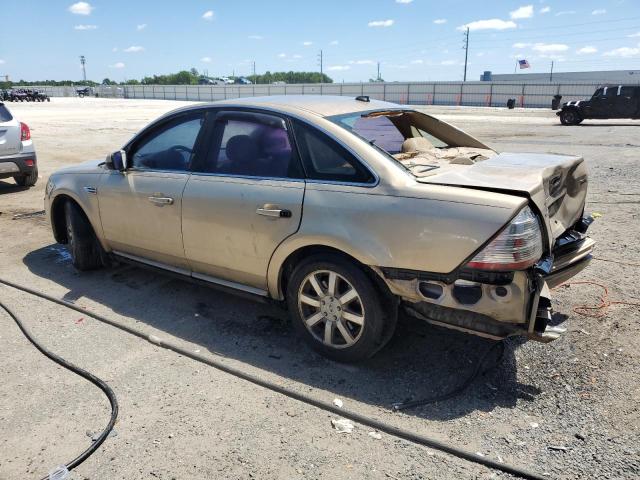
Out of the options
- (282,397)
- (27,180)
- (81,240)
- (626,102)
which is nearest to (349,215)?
(282,397)

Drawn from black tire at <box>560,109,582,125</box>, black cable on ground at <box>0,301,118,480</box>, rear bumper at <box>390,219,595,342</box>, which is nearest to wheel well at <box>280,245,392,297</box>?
rear bumper at <box>390,219,595,342</box>

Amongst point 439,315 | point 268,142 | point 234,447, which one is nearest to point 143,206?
point 268,142

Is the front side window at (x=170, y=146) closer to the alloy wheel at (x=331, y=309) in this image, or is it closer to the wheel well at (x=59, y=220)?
the wheel well at (x=59, y=220)

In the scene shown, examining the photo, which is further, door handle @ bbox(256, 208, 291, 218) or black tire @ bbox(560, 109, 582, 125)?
black tire @ bbox(560, 109, 582, 125)

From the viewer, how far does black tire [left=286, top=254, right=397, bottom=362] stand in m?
3.16

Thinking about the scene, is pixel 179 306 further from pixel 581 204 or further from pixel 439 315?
pixel 581 204

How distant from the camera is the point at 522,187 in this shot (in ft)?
9.27

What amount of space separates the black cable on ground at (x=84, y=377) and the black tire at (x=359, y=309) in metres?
1.27

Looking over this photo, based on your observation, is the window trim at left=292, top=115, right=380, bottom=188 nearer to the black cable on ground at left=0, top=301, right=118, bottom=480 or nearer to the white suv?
the black cable on ground at left=0, top=301, right=118, bottom=480

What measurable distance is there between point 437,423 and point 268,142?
2.17m

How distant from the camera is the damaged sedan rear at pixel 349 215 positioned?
2811mm

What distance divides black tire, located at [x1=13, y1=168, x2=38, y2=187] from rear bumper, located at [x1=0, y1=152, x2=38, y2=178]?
27 centimetres

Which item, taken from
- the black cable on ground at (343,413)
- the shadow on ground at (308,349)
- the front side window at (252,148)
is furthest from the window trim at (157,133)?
the black cable on ground at (343,413)

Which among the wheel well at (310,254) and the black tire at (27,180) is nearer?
the wheel well at (310,254)
